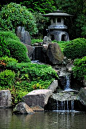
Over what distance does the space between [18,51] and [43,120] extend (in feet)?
33.1

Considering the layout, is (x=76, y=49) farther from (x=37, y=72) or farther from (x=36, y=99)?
(x=36, y=99)

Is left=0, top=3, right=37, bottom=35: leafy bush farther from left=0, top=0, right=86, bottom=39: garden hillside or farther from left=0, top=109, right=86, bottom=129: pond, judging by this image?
left=0, top=109, right=86, bottom=129: pond

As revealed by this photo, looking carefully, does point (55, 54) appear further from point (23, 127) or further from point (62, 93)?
point (23, 127)

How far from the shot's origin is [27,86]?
20.4m

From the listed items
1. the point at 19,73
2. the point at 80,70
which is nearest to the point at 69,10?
the point at 19,73

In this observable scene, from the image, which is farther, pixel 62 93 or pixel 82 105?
pixel 62 93

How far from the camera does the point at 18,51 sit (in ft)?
76.6

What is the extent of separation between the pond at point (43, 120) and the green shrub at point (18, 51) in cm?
746

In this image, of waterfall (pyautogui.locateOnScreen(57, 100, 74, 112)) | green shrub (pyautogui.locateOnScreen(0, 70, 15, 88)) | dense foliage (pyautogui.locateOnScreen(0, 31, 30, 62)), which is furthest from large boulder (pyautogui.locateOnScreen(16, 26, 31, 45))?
waterfall (pyautogui.locateOnScreen(57, 100, 74, 112))

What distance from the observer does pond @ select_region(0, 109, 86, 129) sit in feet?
40.8

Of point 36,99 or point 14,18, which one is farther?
point 14,18

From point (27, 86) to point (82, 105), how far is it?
4511mm

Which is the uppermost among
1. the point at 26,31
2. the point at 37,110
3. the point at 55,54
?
the point at 26,31

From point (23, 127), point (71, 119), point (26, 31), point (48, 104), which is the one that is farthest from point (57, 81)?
point (26, 31)
